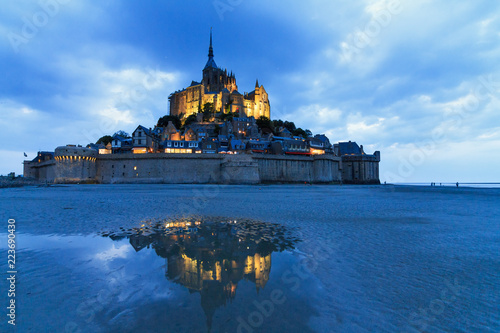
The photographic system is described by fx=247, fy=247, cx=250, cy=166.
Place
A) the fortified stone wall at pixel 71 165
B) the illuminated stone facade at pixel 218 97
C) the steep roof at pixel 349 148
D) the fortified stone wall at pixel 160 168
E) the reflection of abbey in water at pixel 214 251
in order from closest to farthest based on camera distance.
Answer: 1. the reflection of abbey in water at pixel 214 251
2. the fortified stone wall at pixel 71 165
3. the fortified stone wall at pixel 160 168
4. the steep roof at pixel 349 148
5. the illuminated stone facade at pixel 218 97

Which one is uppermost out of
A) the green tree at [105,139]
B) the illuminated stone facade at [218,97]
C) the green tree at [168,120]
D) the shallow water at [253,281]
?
the illuminated stone facade at [218,97]

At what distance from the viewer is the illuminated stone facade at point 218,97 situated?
9331cm

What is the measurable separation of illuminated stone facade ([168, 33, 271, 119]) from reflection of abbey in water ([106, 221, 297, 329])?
279 feet

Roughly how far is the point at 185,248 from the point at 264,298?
2.96 metres

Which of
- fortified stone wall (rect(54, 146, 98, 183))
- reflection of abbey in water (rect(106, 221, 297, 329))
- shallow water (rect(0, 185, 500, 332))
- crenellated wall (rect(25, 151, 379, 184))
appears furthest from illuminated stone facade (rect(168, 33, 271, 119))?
shallow water (rect(0, 185, 500, 332))

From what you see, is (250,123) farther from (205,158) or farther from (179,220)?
(179,220)

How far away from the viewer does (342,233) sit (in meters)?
8.06

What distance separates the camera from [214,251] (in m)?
5.80

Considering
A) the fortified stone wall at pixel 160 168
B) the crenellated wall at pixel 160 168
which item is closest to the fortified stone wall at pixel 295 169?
the crenellated wall at pixel 160 168

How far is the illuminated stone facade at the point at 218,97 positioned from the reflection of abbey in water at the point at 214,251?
85.0 meters

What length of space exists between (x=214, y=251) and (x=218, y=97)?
9477 cm

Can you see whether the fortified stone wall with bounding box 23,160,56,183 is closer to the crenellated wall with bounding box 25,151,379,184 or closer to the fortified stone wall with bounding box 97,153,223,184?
the crenellated wall with bounding box 25,151,379,184

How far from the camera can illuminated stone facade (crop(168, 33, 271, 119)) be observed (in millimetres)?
93312

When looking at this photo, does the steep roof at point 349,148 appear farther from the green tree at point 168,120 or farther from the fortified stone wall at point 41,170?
the fortified stone wall at point 41,170
